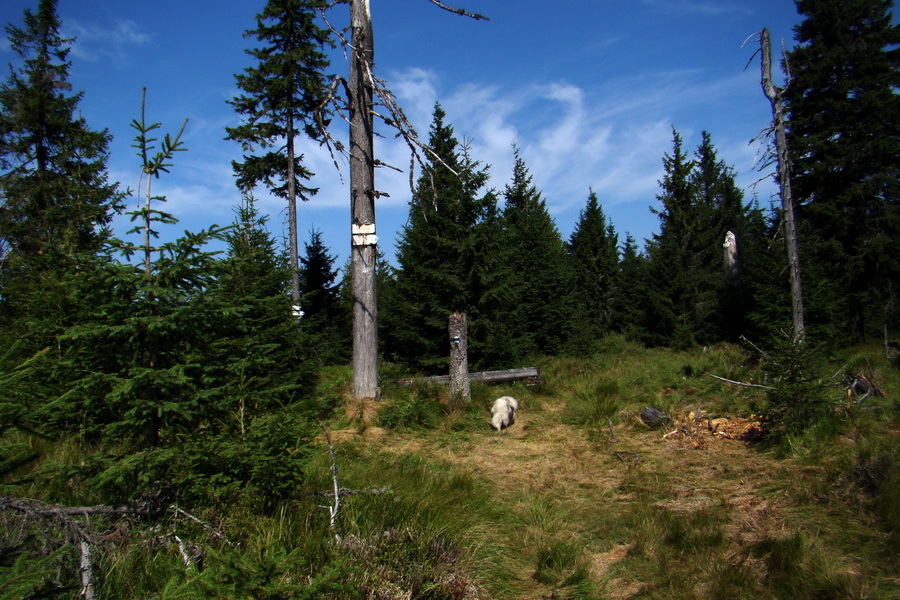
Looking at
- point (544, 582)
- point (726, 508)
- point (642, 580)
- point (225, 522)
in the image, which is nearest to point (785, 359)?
point (726, 508)

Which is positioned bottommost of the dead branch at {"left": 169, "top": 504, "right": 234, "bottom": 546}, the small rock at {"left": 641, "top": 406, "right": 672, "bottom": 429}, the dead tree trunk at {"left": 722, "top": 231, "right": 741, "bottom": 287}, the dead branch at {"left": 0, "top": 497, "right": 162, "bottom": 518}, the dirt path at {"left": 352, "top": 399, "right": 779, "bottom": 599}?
the dirt path at {"left": 352, "top": 399, "right": 779, "bottom": 599}

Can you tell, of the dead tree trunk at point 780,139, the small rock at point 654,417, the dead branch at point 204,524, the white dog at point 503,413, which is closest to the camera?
the dead branch at point 204,524

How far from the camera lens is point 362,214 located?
8.84m

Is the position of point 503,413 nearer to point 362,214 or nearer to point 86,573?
point 362,214

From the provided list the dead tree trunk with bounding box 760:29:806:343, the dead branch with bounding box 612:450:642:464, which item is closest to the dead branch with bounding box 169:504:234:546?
the dead branch with bounding box 612:450:642:464

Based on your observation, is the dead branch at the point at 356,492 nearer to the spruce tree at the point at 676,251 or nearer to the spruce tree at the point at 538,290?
the spruce tree at the point at 538,290

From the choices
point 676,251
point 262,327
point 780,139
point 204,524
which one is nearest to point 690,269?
point 676,251

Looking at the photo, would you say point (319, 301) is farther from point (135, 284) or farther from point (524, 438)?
point (135, 284)

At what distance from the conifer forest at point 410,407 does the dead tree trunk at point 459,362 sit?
309 millimetres

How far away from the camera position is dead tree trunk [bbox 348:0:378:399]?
8.77m

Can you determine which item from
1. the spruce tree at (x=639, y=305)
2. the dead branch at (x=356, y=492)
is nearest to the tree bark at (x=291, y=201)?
the dead branch at (x=356, y=492)

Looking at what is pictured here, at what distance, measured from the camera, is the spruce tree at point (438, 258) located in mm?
13492

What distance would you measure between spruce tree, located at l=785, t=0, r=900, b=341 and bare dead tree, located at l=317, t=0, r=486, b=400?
13771 mm

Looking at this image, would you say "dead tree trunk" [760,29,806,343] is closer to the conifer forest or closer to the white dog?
the conifer forest
